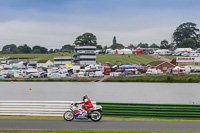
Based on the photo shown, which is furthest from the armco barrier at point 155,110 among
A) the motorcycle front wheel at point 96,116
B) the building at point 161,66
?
the building at point 161,66

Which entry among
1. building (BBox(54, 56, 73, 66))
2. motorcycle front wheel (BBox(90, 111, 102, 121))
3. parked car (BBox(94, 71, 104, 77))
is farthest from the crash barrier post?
building (BBox(54, 56, 73, 66))

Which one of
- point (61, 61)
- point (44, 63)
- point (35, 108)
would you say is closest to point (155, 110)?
point (35, 108)

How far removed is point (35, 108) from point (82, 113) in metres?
3.93

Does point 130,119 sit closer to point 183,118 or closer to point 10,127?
point 183,118

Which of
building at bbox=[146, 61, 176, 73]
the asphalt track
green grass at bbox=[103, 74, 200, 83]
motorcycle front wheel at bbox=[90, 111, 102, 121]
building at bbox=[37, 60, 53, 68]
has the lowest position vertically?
green grass at bbox=[103, 74, 200, 83]

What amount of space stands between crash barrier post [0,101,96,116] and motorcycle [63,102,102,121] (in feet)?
5.33

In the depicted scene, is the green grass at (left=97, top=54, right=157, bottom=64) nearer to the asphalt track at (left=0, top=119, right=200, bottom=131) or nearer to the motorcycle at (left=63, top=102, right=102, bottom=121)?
the motorcycle at (left=63, top=102, right=102, bottom=121)

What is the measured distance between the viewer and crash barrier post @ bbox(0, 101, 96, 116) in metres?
23.0

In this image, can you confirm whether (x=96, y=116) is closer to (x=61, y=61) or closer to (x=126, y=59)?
(x=126, y=59)

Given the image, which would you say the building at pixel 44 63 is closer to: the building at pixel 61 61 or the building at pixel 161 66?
the building at pixel 61 61

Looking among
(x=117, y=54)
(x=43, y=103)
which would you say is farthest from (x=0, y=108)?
(x=117, y=54)

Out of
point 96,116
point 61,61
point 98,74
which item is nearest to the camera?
point 96,116

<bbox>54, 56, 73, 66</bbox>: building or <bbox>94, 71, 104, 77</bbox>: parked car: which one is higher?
<bbox>54, 56, 73, 66</bbox>: building

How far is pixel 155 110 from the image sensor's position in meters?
23.2
